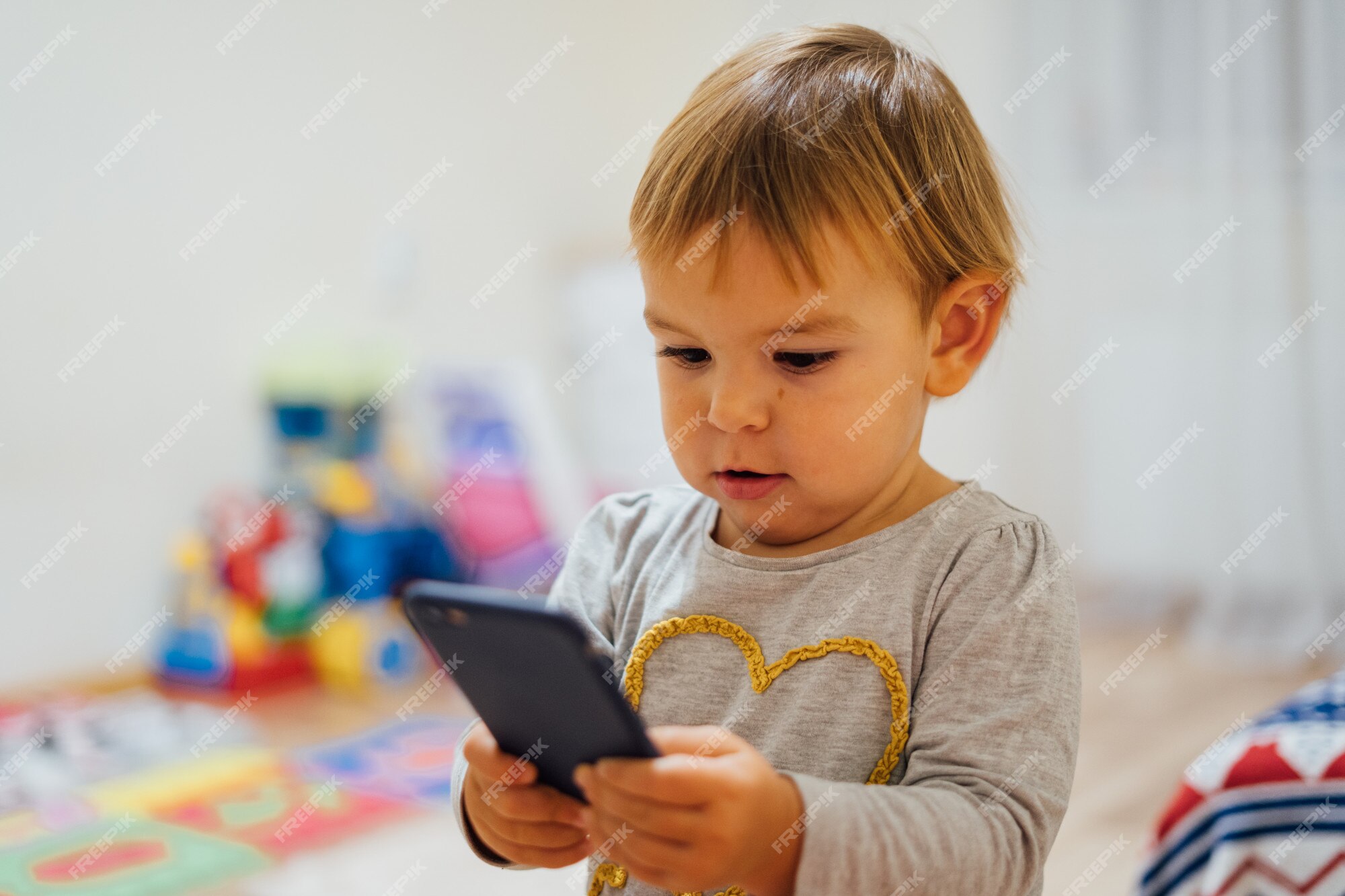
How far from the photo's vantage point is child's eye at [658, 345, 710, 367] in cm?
69

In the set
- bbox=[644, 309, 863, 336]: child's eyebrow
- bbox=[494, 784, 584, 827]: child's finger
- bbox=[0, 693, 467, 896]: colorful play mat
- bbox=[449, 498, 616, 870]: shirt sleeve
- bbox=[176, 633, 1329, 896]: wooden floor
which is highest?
bbox=[644, 309, 863, 336]: child's eyebrow

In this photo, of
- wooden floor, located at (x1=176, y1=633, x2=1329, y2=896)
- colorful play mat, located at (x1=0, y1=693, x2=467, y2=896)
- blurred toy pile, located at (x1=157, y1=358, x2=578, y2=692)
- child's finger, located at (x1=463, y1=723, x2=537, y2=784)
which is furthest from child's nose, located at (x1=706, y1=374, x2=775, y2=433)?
blurred toy pile, located at (x1=157, y1=358, x2=578, y2=692)

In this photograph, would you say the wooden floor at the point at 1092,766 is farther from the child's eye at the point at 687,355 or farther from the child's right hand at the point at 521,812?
the child's eye at the point at 687,355

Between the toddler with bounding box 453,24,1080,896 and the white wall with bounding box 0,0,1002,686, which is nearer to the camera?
the toddler with bounding box 453,24,1080,896

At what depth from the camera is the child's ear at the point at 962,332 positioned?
72 centimetres

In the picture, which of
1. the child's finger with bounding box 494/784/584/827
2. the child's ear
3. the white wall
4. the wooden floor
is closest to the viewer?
the child's finger with bounding box 494/784/584/827

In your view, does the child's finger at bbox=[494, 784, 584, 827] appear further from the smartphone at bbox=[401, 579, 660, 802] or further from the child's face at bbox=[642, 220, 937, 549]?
the child's face at bbox=[642, 220, 937, 549]

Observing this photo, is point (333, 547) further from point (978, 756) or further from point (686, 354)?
point (978, 756)

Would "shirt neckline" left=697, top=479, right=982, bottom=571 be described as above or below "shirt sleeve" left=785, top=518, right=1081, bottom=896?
above

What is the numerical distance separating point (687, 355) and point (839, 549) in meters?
0.15

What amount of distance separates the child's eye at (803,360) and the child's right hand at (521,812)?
0.84ft

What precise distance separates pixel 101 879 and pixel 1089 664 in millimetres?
1883

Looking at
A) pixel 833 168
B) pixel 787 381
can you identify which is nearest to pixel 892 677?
pixel 787 381

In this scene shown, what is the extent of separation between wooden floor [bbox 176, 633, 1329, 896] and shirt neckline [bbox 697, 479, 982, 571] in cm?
95
